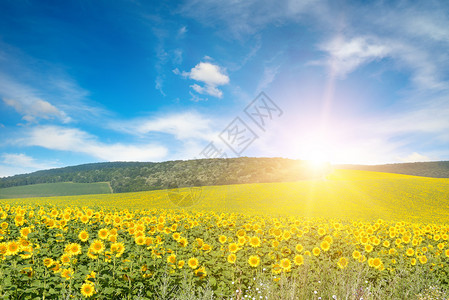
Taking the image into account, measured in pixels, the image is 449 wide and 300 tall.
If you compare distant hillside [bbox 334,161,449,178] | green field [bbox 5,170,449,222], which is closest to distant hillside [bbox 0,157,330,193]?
green field [bbox 5,170,449,222]

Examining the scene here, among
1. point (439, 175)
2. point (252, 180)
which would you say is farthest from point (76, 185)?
point (439, 175)

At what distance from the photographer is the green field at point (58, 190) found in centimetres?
7162

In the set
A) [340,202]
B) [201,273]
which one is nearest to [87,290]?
[201,273]

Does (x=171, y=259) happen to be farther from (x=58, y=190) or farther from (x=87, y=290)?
(x=58, y=190)

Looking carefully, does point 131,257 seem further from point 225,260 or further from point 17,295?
point 225,260

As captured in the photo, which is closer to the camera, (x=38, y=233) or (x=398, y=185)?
(x=38, y=233)

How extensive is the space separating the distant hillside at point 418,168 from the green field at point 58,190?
74654mm

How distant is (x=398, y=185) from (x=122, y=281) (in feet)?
136

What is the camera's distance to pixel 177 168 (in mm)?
74625

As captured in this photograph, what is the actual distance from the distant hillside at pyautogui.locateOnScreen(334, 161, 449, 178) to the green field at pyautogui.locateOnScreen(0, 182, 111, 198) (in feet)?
245

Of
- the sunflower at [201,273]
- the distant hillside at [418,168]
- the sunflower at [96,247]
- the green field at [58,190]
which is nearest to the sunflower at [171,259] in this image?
the sunflower at [201,273]

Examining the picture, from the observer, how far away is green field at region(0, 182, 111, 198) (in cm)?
7162

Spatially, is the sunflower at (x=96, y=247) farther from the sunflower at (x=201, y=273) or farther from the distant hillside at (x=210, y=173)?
the distant hillside at (x=210, y=173)

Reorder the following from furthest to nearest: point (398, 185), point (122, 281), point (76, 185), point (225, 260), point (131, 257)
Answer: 1. point (76, 185)
2. point (398, 185)
3. point (225, 260)
4. point (131, 257)
5. point (122, 281)
